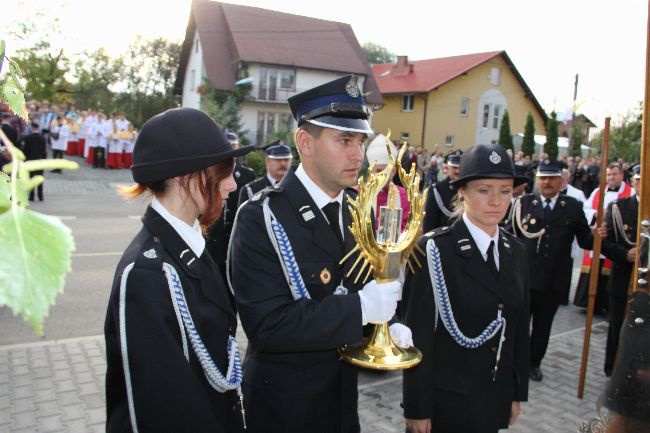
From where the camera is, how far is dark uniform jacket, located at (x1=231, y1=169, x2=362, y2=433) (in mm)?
2090

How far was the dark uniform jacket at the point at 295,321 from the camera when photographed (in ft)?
6.86

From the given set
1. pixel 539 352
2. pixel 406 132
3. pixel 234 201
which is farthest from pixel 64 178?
pixel 406 132

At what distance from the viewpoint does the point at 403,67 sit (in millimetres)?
45688

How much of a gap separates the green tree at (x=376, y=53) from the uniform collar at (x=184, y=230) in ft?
253

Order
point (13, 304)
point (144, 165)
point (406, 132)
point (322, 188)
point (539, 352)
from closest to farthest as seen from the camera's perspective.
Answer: point (13, 304) < point (144, 165) < point (322, 188) < point (539, 352) < point (406, 132)

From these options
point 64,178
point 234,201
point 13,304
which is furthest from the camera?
point 64,178

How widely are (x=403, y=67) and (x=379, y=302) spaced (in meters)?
46.1

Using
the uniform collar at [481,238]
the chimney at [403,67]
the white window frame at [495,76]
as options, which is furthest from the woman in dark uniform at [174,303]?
the white window frame at [495,76]

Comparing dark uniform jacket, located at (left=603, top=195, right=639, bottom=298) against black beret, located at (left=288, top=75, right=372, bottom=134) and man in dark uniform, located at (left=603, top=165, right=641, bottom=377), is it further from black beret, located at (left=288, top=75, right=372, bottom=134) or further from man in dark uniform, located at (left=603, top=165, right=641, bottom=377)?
black beret, located at (left=288, top=75, right=372, bottom=134)

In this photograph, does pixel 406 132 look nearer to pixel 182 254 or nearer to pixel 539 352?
pixel 539 352

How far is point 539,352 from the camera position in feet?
18.0

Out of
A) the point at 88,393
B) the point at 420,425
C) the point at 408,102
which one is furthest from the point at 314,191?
the point at 408,102

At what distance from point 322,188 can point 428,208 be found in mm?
4692

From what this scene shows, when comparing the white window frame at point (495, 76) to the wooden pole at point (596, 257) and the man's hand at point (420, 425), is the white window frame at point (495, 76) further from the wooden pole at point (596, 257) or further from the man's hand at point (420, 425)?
the man's hand at point (420, 425)
